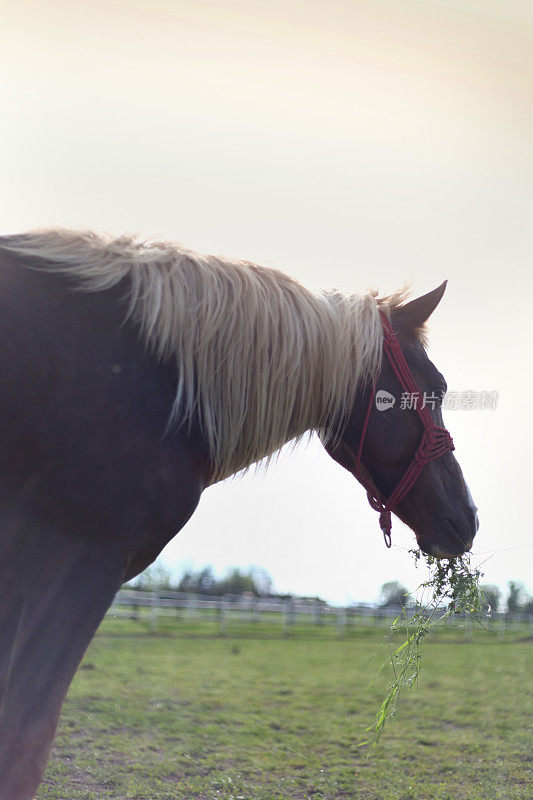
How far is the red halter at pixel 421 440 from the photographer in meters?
3.11

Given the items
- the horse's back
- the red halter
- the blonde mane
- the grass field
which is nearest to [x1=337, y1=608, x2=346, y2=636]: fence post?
the grass field

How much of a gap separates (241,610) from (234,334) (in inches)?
667

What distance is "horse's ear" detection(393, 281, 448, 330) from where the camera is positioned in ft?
10.5

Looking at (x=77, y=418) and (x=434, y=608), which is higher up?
(x=77, y=418)

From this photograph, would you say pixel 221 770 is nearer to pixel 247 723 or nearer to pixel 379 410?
pixel 247 723

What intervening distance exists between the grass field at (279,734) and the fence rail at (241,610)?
590cm

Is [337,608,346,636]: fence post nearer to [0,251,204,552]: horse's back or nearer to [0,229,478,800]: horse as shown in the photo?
[0,229,478,800]: horse

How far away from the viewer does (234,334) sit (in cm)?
271

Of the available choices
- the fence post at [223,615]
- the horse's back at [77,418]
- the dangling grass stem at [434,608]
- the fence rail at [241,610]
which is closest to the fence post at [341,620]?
the fence rail at [241,610]

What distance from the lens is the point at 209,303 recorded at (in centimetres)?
267

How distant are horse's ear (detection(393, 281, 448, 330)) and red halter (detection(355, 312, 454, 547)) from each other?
0.09 meters

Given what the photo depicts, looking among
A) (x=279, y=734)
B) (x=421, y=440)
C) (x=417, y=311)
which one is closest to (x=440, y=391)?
(x=421, y=440)

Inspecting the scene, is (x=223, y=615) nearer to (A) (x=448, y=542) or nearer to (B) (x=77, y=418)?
(A) (x=448, y=542)

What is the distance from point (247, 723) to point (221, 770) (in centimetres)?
143
